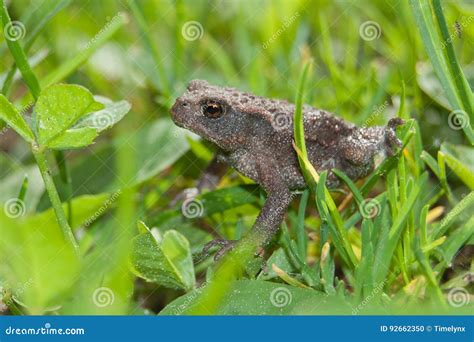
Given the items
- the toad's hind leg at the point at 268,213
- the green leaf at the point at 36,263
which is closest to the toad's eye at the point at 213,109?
the toad's hind leg at the point at 268,213

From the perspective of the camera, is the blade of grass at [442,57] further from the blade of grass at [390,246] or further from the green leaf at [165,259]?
the green leaf at [165,259]

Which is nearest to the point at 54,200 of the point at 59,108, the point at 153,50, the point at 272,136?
the point at 59,108

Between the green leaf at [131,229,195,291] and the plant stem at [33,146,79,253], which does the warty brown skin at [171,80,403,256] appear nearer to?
the green leaf at [131,229,195,291]

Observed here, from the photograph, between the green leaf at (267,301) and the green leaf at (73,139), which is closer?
the green leaf at (267,301)

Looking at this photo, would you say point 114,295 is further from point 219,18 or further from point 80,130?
point 219,18

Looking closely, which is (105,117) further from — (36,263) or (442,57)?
(442,57)

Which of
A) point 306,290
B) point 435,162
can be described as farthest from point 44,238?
point 435,162

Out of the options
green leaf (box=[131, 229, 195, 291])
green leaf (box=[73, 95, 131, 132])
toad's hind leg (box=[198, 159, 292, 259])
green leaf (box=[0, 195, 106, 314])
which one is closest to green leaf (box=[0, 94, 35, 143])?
green leaf (box=[73, 95, 131, 132])
